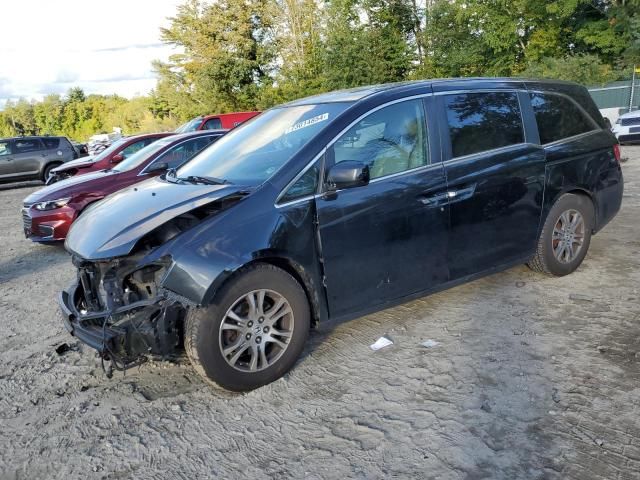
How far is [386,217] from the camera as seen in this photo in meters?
3.64

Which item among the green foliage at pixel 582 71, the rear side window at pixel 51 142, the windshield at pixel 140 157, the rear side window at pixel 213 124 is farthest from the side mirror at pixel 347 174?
the green foliage at pixel 582 71

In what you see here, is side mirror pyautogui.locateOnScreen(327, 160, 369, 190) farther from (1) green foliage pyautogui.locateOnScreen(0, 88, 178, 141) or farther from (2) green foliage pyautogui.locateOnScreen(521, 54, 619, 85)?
(1) green foliage pyautogui.locateOnScreen(0, 88, 178, 141)

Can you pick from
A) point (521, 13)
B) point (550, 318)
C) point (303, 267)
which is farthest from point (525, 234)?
point (521, 13)

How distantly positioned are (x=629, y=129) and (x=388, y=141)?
14775 millimetres

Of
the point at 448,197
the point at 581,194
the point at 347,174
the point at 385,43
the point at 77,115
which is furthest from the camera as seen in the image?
the point at 77,115

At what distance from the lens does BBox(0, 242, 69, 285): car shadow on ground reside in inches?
258

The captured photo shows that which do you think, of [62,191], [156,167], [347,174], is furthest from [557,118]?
[62,191]

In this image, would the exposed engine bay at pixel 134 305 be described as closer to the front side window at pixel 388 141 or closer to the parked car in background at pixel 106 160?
the front side window at pixel 388 141

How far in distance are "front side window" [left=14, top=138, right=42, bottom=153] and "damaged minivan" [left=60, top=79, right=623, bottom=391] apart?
14.7 m

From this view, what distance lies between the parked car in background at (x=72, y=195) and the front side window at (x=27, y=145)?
10.6 metres

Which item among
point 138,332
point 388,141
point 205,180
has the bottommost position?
point 138,332

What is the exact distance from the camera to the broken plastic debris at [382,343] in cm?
383

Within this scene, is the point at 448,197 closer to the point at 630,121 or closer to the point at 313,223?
the point at 313,223

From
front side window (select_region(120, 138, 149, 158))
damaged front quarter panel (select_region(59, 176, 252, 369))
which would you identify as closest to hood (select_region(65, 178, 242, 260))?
damaged front quarter panel (select_region(59, 176, 252, 369))
